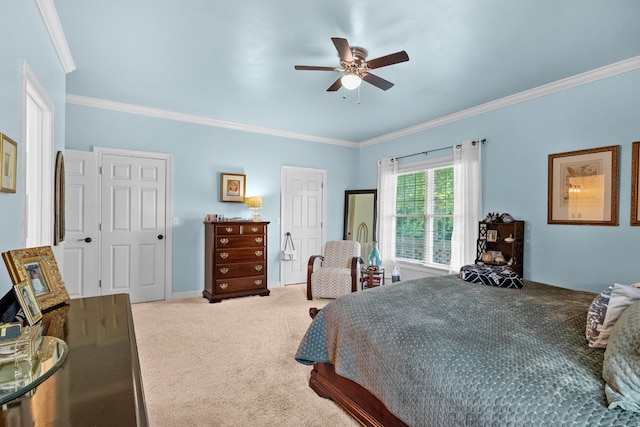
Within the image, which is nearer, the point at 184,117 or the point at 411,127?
the point at 184,117

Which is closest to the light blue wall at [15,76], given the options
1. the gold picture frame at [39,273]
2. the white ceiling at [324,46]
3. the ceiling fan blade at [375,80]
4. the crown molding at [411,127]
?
the gold picture frame at [39,273]

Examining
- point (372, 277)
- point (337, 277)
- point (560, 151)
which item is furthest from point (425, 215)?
point (560, 151)

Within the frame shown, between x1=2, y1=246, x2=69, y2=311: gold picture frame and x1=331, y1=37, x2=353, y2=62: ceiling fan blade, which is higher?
x1=331, y1=37, x2=353, y2=62: ceiling fan blade

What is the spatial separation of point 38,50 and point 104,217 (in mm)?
2508

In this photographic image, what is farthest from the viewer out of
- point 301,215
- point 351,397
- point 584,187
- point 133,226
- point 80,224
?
point 301,215

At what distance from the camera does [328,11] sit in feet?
7.34

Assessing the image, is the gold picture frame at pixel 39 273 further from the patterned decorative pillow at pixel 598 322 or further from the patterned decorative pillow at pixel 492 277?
the patterned decorative pillow at pixel 492 277

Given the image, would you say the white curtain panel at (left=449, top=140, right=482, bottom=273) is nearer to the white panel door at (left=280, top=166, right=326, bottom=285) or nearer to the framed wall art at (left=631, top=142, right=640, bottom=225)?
the framed wall art at (left=631, top=142, right=640, bottom=225)

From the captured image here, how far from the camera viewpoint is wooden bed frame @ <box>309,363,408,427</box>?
1769 mm

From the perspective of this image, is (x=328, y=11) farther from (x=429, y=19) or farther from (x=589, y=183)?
(x=589, y=183)

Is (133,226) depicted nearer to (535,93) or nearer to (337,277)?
(337,277)

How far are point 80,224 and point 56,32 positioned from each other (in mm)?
2370

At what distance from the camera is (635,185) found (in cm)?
287

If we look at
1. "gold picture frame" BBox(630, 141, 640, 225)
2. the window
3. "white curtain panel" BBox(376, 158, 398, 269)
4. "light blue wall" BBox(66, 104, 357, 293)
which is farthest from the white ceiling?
"white curtain panel" BBox(376, 158, 398, 269)
